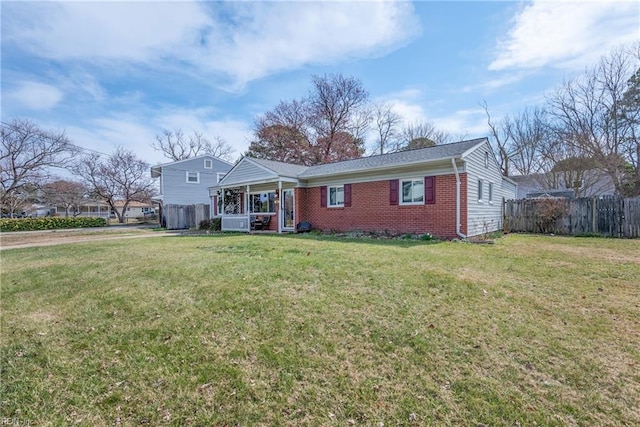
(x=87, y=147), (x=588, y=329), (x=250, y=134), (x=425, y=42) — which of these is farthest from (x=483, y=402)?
(x=87, y=147)

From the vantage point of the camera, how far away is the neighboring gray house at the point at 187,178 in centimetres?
2769

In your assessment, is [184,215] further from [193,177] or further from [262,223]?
[262,223]

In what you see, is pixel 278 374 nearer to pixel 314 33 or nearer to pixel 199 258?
pixel 199 258

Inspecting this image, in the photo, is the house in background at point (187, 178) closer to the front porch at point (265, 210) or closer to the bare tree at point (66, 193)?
the front porch at point (265, 210)

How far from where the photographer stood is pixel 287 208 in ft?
54.4

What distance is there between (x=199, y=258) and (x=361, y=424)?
5.97m

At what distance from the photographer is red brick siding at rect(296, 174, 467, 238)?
11.1 metres

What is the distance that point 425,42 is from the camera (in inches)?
420

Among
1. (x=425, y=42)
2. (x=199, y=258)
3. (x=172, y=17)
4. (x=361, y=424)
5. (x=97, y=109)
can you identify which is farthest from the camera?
(x=97, y=109)

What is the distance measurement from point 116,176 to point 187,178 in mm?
11417

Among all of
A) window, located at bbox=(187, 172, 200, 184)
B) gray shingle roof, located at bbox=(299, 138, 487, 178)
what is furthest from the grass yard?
window, located at bbox=(187, 172, 200, 184)

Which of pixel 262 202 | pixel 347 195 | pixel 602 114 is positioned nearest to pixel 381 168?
pixel 347 195

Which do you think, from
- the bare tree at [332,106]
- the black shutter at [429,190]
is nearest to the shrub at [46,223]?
the bare tree at [332,106]

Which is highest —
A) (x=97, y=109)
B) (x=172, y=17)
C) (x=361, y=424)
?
(x=97, y=109)
